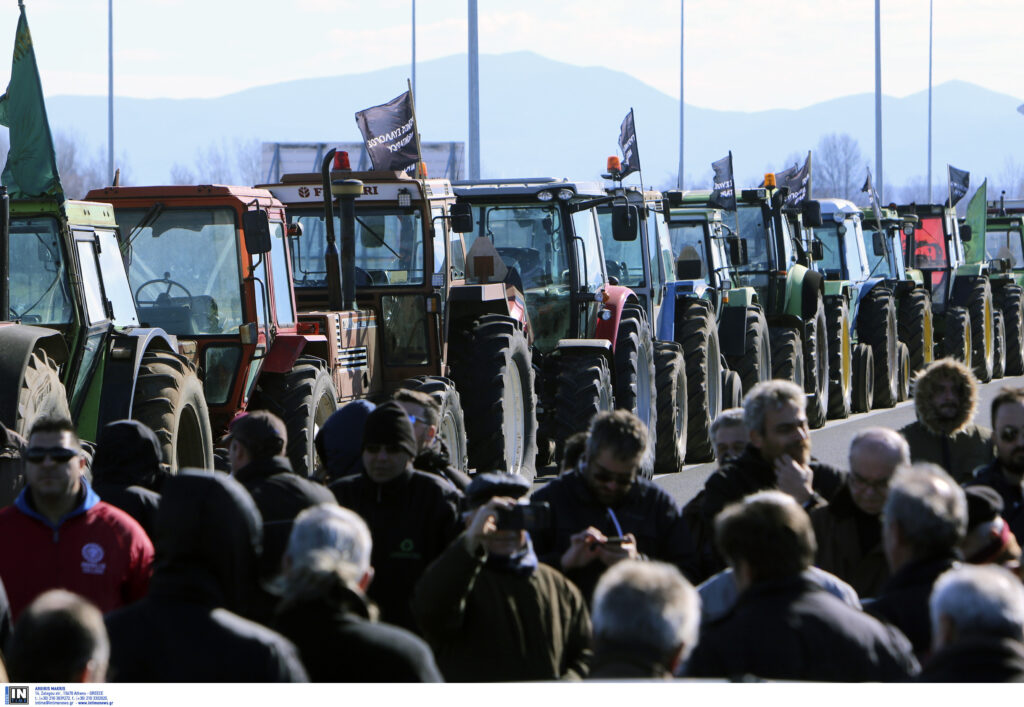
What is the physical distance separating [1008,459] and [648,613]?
2.83 meters

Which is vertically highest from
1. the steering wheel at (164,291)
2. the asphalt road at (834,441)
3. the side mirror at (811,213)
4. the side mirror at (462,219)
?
the side mirror at (811,213)

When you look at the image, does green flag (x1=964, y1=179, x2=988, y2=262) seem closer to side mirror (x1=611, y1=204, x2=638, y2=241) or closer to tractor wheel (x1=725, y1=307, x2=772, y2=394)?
tractor wheel (x1=725, y1=307, x2=772, y2=394)

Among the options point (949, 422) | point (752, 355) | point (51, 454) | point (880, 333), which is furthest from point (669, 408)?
point (51, 454)

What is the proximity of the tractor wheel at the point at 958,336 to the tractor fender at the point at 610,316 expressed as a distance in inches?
421

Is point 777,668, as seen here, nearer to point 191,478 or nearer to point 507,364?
point 191,478

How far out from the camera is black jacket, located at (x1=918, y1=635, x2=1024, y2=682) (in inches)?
140

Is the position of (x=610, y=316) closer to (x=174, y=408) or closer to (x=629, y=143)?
(x=629, y=143)

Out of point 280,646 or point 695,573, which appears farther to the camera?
point 695,573

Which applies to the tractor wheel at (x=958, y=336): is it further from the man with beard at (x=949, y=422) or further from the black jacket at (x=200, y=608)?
the black jacket at (x=200, y=608)

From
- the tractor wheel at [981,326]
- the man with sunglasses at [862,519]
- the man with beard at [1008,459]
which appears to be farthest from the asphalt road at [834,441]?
the man with sunglasses at [862,519]

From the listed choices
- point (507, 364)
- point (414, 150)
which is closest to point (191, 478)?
point (507, 364)

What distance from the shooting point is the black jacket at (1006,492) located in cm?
576

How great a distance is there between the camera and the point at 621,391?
13.9 m

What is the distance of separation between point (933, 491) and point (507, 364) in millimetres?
7815
